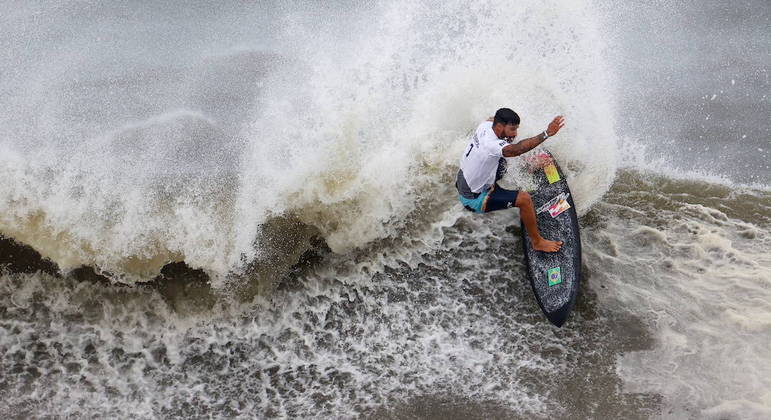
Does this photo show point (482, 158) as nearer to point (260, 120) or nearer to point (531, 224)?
point (531, 224)

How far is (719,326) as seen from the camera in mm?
4988

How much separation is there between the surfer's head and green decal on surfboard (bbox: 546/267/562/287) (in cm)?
144

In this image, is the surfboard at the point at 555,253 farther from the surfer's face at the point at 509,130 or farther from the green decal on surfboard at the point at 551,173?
the surfer's face at the point at 509,130

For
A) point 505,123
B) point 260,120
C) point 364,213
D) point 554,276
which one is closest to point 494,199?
point 505,123

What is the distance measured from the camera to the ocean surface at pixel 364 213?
4.91 m

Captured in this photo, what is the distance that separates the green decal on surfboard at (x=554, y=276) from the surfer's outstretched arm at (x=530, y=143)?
4.30ft

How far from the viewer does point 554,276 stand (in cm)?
519

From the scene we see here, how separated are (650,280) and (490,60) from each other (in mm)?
2878

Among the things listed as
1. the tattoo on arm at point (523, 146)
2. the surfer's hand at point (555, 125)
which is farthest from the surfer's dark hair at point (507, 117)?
the surfer's hand at point (555, 125)

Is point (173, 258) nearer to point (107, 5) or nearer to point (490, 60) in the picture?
point (107, 5)

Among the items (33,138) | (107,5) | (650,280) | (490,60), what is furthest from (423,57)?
(33,138)

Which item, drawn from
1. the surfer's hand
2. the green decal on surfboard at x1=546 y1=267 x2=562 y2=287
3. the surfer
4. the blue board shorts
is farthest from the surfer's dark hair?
the green decal on surfboard at x1=546 y1=267 x2=562 y2=287

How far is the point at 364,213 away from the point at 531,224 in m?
1.71

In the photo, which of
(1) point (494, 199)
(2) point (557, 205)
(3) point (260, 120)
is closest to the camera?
(1) point (494, 199)
